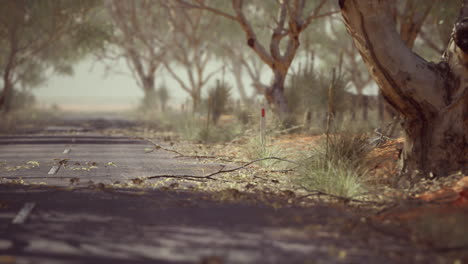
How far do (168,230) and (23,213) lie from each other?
6.31 feet

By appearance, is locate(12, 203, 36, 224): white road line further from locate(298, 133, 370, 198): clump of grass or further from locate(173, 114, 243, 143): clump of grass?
locate(173, 114, 243, 143): clump of grass

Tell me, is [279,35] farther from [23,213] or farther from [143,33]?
[143,33]

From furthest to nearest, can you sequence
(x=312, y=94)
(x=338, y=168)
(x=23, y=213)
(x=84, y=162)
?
1. (x=312, y=94)
2. (x=84, y=162)
3. (x=338, y=168)
4. (x=23, y=213)

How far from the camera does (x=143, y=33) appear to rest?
1491 inches

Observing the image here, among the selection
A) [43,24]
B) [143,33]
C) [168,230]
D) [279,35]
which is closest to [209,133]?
[279,35]

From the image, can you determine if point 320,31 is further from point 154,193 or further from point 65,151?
point 154,193

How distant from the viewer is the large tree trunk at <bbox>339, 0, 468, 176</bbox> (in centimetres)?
862

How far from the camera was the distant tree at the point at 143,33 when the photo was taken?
1441 inches

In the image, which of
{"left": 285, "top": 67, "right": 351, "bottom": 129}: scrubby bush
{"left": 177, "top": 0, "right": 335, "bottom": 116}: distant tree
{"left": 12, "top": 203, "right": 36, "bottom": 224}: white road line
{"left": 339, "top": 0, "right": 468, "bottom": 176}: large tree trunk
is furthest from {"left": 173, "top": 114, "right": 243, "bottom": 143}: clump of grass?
{"left": 12, "top": 203, "right": 36, "bottom": 224}: white road line

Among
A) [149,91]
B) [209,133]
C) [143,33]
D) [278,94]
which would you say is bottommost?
[209,133]

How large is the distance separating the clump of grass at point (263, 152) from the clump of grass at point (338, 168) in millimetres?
1837

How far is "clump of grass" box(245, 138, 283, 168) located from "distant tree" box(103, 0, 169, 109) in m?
23.2

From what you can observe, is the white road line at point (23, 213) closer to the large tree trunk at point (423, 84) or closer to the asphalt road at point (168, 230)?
the asphalt road at point (168, 230)

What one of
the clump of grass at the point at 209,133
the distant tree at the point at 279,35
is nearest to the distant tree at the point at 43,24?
the distant tree at the point at 279,35
